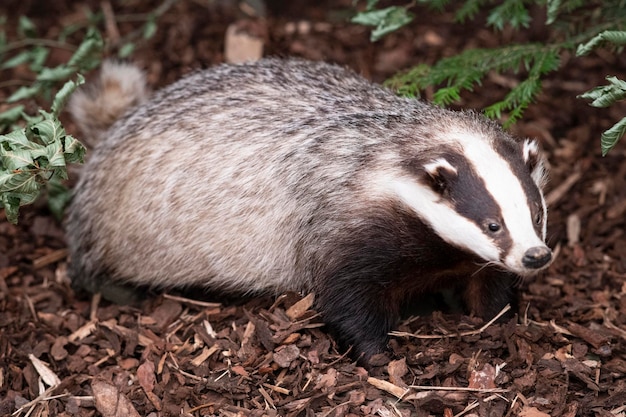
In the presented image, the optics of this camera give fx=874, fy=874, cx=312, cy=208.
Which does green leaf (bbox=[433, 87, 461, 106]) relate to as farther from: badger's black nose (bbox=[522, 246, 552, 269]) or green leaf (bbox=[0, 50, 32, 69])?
green leaf (bbox=[0, 50, 32, 69])

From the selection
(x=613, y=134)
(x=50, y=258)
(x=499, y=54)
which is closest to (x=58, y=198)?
(x=50, y=258)

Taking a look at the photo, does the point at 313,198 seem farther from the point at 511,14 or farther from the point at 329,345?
the point at 511,14

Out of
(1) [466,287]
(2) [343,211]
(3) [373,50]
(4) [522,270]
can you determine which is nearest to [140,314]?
(2) [343,211]

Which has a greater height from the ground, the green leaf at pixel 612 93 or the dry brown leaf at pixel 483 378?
the green leaf at pixel 612 93

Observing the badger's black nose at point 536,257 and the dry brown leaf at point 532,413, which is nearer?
the badger's black nose at point 536,257

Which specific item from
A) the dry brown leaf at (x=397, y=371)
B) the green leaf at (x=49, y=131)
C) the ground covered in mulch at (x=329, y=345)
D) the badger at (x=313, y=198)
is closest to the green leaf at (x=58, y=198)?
the ground covered in mulch at (x=329, y=345)

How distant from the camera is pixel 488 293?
15.6ft

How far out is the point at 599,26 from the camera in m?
5.37

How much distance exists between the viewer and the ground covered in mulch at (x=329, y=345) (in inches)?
169

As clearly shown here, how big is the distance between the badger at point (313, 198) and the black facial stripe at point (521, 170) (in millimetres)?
11

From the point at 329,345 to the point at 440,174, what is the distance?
112 centimetres

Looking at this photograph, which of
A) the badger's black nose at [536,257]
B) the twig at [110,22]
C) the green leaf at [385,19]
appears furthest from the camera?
the twig at [110,22]

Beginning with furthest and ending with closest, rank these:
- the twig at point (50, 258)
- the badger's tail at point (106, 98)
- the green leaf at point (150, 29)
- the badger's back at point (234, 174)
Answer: the green leaf at point (150, 29) < the badger's tail at point (106, 98) < the twig at point (50, 258) < the badger's back at point (234, 174)

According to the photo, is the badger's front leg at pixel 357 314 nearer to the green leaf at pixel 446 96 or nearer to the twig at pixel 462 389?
the twig at pixel 462 389
